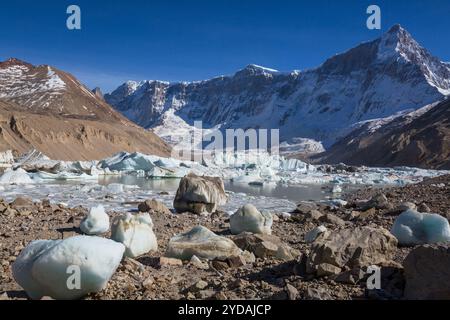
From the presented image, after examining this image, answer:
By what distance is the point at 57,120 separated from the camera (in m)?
63.1

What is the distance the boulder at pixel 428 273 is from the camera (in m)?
3.85

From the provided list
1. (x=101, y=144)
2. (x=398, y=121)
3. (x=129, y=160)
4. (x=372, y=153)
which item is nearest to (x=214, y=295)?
(x=129, y=160)

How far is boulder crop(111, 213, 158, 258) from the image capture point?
6.13 meters

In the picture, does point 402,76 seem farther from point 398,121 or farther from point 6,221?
point 6,221

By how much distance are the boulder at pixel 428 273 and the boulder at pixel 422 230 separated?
2164 millimetres

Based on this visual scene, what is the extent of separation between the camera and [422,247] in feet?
14.1

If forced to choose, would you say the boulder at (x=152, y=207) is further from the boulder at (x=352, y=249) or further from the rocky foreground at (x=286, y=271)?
the boulder at (x=352, y=249)

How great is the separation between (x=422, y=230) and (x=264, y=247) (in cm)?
220

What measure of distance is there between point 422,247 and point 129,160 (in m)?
36.9

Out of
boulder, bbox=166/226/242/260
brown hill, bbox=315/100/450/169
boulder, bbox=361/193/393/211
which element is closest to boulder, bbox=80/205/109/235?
boulder, bbox=166/226/242/260

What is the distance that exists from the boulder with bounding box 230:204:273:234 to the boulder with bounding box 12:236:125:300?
380 cm

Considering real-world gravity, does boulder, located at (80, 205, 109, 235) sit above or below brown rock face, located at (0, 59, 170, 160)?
below

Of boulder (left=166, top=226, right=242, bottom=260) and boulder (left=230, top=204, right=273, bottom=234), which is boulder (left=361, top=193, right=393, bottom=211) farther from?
boulder (left=166, top=226, right=242, bottom=260)
